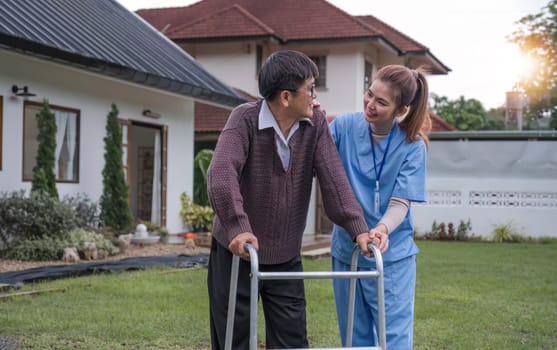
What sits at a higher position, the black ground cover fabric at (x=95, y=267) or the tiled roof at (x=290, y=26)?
the tiled roof at (x=290, y=26)

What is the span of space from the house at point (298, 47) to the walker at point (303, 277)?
17.3 meters

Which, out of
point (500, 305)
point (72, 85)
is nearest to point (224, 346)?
point (500, 305)

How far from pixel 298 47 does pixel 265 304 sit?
64.9 ft

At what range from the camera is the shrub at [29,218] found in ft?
33.5

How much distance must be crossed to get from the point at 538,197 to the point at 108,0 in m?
10.6

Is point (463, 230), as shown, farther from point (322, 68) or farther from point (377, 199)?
point (377, 199)

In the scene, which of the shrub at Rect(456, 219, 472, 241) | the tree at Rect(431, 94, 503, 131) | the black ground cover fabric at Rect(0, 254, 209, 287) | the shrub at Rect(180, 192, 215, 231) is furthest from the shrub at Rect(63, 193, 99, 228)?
the tree at Rect(431, 94, 503, 131)

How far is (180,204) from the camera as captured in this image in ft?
52.4

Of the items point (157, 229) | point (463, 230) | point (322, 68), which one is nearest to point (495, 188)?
point (463, 230)

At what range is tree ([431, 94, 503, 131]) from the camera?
5453 cm

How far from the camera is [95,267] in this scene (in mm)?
9227

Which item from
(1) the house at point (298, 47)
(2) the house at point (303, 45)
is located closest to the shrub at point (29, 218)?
(1) the house at point (298, 47)

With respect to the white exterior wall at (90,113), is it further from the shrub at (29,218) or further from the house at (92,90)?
the shrub at (29,218)

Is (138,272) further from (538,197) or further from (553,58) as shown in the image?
(553,58)
